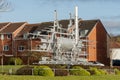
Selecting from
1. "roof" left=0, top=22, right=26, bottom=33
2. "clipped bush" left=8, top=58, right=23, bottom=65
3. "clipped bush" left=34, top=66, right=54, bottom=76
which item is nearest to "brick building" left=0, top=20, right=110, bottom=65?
"roof" left=0, top=22, right=26, bottom=33

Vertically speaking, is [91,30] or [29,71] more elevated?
[91,30]

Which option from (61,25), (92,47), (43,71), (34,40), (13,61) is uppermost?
(61,25)

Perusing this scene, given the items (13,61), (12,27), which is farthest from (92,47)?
(12,27)

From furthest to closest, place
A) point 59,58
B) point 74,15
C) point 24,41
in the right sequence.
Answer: point 24,41 → point 74,15 → point 59,58

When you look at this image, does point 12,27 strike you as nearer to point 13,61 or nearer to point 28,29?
point 28,29

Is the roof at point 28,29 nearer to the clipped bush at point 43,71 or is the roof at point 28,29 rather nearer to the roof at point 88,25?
the roof at point 88,25

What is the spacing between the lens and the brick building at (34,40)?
94.2 meters

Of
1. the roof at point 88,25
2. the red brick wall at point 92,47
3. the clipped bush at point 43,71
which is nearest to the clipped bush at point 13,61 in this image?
the red brick wall at point 92,47

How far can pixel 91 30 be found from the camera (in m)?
94.6

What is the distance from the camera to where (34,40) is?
3866 inches

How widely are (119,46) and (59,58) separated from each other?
4002cm

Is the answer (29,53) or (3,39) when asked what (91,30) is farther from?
(3,39)

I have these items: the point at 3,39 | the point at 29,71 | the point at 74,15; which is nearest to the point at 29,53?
the point at 3,39

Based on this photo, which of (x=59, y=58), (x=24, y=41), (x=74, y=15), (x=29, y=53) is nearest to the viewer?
(x=59, y=58)
